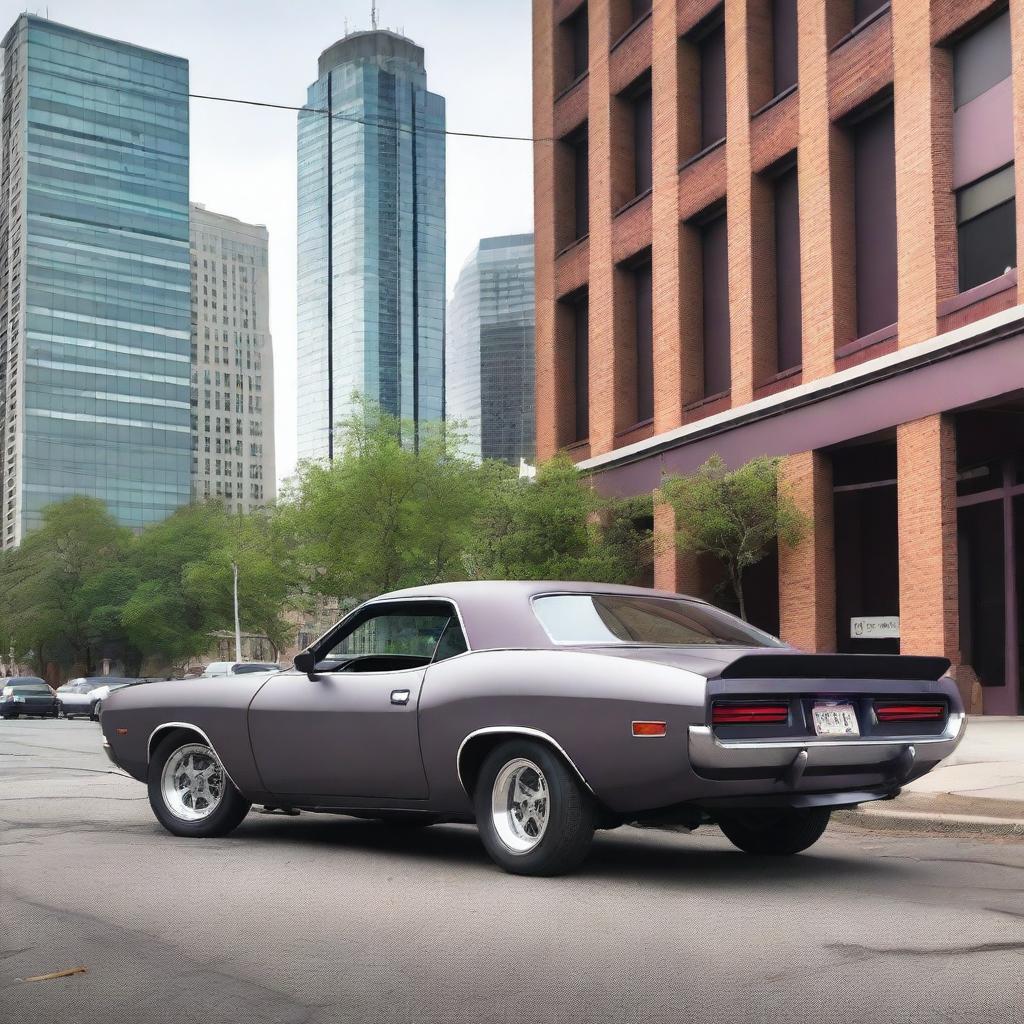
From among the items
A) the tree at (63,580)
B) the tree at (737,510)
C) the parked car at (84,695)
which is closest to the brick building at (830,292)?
the tree at (737,510)

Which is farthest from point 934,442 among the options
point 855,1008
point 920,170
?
point 855,1008

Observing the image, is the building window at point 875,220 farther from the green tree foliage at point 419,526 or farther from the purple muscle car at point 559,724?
the purple muscle car at point 559,724

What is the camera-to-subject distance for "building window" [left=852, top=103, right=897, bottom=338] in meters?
23.3

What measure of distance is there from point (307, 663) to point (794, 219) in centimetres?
2007

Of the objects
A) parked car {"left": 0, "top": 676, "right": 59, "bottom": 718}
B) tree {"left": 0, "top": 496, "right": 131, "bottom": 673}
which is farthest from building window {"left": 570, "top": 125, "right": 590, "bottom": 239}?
tree {"left": 0, "top": 496, "right": 131, "bottom": 673}

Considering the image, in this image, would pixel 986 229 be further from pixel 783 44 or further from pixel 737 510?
pixel 783 44

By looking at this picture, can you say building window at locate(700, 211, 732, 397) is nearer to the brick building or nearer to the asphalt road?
the brick building

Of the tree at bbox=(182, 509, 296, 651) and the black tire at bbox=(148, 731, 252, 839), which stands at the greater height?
the tree at bbox=(182, 509, 296, 651)

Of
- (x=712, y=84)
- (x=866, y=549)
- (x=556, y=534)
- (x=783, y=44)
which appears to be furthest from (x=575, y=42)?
(x=866, y=549)

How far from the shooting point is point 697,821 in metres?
6.82

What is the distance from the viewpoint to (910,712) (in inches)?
284

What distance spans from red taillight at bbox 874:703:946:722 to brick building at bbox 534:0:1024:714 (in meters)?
13.4

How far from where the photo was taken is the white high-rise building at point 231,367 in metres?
175

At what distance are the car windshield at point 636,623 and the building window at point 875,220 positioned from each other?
16.4 meters
